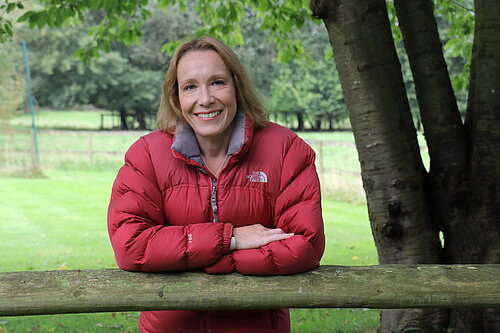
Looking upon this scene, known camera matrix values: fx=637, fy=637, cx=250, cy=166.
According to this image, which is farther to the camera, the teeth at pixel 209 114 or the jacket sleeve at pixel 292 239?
the teeth at pixel 209 114

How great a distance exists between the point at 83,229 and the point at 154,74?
19.0 m

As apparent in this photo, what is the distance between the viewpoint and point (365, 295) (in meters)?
2.45

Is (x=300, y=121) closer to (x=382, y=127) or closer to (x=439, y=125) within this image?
(x=439, y=125)

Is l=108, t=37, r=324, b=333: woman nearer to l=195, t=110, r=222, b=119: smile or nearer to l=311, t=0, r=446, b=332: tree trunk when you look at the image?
l=195, t=110, r=222, b=119: smile

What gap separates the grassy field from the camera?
5566 millimetres

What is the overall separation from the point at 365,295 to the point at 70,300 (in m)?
1.12

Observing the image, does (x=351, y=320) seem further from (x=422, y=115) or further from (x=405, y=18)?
(x=405, y=18)

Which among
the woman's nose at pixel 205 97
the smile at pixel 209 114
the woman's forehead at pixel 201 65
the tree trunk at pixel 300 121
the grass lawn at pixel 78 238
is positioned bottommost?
the grass lawn at pixel 78 238

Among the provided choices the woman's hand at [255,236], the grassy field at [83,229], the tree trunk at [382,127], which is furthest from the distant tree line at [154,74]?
the woman's hand at [255,236]

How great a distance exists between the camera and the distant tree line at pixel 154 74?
29.9 metres

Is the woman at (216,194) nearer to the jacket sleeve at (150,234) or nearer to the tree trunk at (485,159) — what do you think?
the jacket sleeve at (150,234)

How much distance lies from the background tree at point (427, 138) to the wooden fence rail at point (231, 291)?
1508mm

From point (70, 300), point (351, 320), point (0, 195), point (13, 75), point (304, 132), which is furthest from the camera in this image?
point (304, 132)

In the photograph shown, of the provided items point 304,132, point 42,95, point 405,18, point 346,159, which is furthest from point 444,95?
point 42,95
